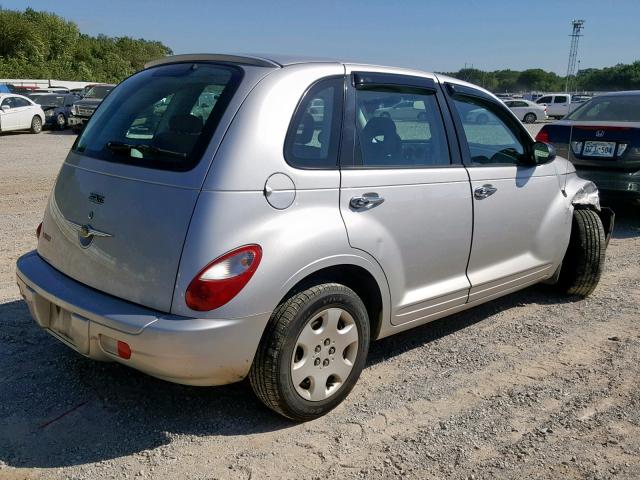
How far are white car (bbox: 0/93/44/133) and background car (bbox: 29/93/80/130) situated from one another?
4.12ft

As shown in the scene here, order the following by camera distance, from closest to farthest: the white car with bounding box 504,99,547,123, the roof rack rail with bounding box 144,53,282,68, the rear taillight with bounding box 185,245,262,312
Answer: the rear taillight with bounding box 185,245,262,312
the roof rack rail with bounding box 144,53,282,68
the white car with bounding box 504,99,547,123

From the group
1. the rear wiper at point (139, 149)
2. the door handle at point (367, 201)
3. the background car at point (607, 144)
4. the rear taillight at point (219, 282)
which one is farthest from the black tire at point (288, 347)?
the background car at point (607, 144)

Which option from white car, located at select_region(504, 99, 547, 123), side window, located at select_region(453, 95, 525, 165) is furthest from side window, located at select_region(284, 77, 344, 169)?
white car, located at select_region(504, 99, 547, 123)

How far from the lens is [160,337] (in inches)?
108

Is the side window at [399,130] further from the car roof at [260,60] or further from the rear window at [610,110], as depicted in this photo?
the rear window at [610,110]

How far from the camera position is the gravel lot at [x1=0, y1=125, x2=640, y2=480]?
294 cm

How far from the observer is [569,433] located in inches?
129

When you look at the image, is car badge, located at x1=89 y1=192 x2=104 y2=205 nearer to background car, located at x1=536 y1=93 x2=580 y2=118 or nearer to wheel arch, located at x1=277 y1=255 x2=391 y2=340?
wheel arch, located at x1=277 y1=255 x2=391 y2=340

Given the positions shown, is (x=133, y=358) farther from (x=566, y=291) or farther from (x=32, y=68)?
(x=32, y=68)

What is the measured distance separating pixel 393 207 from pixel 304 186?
624mm

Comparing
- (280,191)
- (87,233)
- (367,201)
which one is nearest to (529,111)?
(367,201)

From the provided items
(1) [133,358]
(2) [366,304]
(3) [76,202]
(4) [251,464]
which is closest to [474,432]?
(2) [366,304]

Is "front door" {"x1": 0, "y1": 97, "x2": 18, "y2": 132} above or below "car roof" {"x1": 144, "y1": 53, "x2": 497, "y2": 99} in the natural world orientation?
below

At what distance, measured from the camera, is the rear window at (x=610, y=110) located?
26.7 feet
